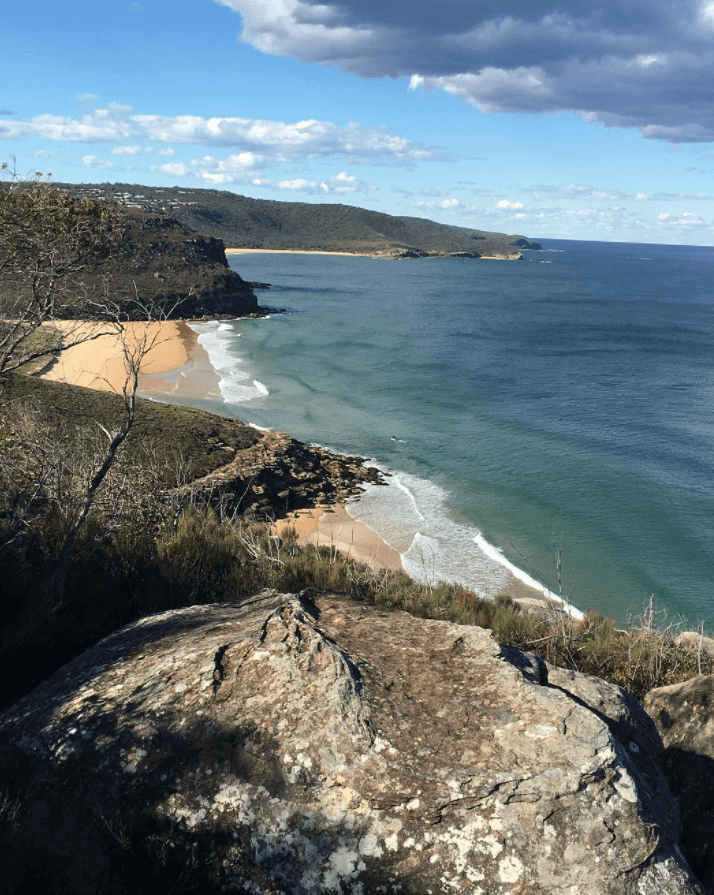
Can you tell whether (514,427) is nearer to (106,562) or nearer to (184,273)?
(106,562)

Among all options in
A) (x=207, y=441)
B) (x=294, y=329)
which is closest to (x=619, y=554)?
(x=207, y=441)

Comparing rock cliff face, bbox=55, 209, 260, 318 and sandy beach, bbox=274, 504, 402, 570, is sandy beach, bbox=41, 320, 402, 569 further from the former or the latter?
rock cliff face, bbox=55, 209, 260, 318

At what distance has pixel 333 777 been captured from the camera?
12.4 ft

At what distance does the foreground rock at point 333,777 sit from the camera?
3.46 metres

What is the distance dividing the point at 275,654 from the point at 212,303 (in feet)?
255

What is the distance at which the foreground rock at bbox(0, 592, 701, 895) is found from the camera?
346 centimetres

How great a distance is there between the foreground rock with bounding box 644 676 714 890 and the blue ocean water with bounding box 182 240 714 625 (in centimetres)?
1312

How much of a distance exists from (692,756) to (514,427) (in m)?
32.1

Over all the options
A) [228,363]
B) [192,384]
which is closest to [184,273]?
[228,363]

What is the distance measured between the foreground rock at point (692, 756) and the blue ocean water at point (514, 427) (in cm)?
1312

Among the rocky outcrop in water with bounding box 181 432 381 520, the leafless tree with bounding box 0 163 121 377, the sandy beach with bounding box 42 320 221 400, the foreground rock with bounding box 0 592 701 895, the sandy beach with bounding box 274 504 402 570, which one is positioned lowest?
the sandy beach with bounding box 274 504 402 570

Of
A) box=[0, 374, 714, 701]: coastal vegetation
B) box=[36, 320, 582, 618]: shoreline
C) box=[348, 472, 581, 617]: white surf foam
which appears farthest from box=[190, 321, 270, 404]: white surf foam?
box=[0, 374, 714, 701]: coastal vegetation

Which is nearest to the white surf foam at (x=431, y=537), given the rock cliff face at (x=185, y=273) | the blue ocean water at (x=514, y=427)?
the blue ocean water at (x=514, y=427)

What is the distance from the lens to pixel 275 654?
4.60m
